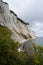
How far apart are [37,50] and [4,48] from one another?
160 inches

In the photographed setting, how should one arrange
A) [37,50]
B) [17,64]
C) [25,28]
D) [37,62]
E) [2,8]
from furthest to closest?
[25,28]
[2,8]
[17,64]
[37,50]
[37,62]

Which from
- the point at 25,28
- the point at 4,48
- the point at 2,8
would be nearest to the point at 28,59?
the point at 4,48

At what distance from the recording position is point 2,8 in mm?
114875

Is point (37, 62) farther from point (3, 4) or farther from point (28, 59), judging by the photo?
point (3, 4)

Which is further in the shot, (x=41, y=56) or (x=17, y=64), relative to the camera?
(x=17, y=64)

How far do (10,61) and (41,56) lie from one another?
466 centimetres

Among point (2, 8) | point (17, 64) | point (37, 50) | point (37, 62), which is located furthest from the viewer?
point (2, 8)

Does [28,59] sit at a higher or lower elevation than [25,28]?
lower

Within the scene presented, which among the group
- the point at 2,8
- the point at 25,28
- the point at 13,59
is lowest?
the point at 13,59

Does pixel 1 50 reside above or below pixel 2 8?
below

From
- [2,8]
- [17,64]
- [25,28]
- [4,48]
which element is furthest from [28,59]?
[25,28]

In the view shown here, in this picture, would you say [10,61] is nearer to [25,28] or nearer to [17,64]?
[17,64]

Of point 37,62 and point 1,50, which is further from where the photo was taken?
point 1,50

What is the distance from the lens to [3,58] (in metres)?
28.8
